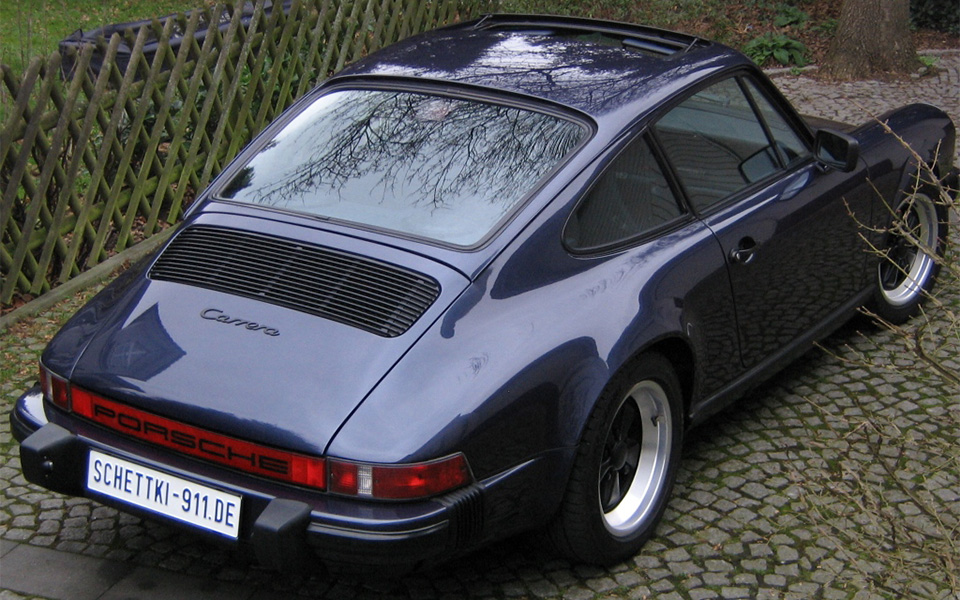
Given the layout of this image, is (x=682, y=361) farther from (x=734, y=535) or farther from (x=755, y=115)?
(x=755, y=115)

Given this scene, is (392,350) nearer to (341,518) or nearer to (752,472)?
(341,518)

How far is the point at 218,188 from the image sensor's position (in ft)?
13.2

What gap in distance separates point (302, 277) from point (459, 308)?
0.53 meters

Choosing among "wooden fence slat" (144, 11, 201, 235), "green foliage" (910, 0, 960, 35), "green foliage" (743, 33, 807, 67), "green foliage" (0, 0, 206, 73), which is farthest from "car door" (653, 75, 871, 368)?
"green foliage" (0, 0, 206, 73)

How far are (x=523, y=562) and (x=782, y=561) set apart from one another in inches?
34.5

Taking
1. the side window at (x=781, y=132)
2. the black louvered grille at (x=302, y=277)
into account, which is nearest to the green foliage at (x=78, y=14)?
the side window at (x=781, y=132)

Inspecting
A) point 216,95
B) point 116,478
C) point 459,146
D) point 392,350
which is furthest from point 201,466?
point 216,95

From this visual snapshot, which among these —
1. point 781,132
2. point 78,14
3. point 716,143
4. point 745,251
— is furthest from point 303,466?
point 78,14

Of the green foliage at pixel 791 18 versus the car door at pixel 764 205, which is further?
the green foliage at pixel 791 18

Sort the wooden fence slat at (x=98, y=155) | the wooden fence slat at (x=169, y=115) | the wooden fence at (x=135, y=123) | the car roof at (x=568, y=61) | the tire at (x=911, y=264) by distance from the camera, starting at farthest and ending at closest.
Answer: the wooden fence slat at (x=169, y=115) → the wooden fence slat at (x=98, y=155) → the wooden fence at (x=135, y=123) → the tire at (x=911, y=264) → the car roof at (x=568, y=61)

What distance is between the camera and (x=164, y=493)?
10.4 feet

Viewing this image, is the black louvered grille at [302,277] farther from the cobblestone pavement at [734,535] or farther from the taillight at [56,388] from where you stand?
the cobblestone pavement at [734,535]

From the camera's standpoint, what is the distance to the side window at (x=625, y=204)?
11.9 feet

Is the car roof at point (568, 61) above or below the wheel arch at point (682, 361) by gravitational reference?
above
